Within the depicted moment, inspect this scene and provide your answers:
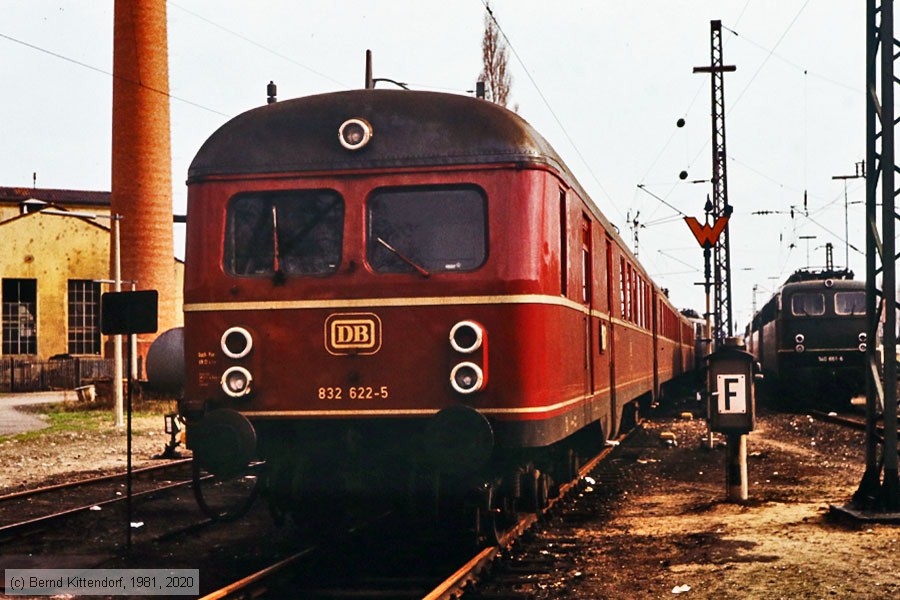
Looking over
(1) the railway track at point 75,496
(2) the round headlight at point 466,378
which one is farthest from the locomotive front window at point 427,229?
(1) the railway track at point 75,496

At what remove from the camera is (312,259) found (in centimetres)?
745

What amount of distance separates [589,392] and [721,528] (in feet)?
5.26

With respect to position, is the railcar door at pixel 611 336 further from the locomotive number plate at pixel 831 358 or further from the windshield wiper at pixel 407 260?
the locomotive number plate at pixel 831 358

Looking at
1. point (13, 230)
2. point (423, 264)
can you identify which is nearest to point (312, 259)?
point (423, 264)

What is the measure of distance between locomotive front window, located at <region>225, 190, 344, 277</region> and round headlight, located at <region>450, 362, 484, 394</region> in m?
1.07

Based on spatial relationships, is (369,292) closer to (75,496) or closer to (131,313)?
(131,313)

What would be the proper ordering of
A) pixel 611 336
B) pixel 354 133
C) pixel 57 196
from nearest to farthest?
pixel 354 133 < pixel 611 336 < pixel 57 196

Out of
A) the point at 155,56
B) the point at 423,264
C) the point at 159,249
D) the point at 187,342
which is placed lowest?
the point at 187,342

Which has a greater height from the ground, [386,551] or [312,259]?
[312,259]

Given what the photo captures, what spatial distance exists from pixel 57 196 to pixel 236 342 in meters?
54.5

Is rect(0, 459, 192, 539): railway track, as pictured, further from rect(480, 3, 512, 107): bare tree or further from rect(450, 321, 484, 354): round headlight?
rect(480, 3, 512, 107): bare tree

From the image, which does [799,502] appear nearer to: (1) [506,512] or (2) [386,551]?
(1) [506,512]

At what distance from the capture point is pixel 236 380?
290 inches

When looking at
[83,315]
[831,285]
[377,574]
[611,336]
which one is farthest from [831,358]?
[83,315]
